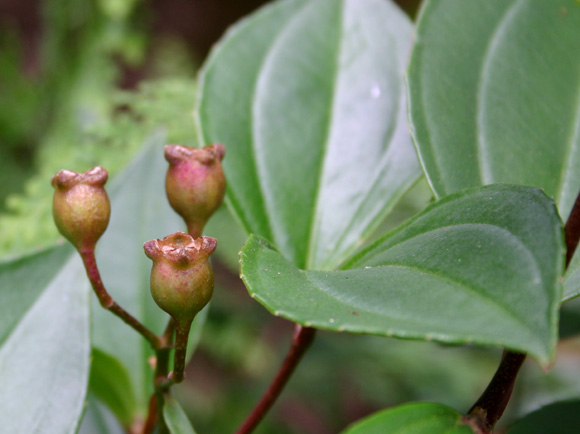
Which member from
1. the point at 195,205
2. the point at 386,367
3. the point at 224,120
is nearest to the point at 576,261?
the point at 195,205

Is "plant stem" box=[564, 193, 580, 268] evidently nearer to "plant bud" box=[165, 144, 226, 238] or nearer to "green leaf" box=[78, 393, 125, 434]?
"plant bud" box=[165, 144, 226, 238]

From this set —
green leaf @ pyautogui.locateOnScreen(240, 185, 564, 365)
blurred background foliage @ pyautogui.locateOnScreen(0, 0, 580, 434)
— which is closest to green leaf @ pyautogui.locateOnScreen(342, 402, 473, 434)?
green leaf @ pyautogui.locateOnScreen(240, 185, 564, 365)

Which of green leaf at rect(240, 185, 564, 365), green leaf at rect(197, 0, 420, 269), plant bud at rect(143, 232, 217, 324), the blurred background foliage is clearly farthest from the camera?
the blurred background foliage

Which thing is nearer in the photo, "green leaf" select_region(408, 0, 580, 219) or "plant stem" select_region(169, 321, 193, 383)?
"plant stem" select_region(169, 321, 193, 383)

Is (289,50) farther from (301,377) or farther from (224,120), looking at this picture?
(301,377)

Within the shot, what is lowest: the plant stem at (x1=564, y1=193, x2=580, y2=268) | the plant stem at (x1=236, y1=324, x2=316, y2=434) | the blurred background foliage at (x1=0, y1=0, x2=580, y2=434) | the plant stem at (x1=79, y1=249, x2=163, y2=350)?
the blurred background foliage at (x1=0, y1=0, x2=580, y2=434)

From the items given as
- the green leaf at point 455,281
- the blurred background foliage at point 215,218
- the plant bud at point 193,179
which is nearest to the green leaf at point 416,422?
the green leaf at point 455,281

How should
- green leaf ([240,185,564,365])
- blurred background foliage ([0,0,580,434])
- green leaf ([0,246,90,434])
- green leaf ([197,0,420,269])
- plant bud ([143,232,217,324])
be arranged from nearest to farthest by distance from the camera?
1. green leaf ([240,185,564,365])
2. plant bud ([143,232,217,324])
3. green leaf ([0,246,90,434])
4. green leaf ([197,0,420,269])
5. blurred background foliage ([0,0,580,434])

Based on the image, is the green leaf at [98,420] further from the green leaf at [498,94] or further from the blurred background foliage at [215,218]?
the green leaf at [498,94]
